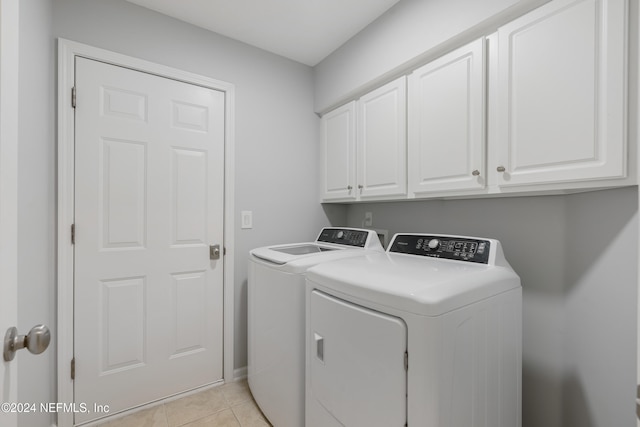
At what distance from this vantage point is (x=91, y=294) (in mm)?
1578

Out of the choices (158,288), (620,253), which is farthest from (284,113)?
(620,253)

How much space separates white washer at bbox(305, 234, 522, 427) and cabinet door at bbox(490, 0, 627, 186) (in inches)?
15.9

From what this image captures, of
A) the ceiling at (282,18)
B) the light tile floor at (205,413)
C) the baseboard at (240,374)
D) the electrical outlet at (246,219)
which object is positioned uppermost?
the ceiling at (282,18)

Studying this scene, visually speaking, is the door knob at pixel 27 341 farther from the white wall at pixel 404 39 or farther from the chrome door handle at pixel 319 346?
the white wall at pixel 404 39

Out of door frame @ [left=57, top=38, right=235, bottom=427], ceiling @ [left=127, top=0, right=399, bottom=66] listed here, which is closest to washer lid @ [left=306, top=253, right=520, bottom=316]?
door frame @ [left=57, top=38, right=235, bottom=427]

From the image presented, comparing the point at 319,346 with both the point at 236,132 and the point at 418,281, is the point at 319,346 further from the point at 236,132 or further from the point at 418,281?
the point at 236,132

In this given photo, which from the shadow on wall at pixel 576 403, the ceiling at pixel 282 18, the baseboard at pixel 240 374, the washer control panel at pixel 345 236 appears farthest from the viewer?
the baseboard at pixel 240 374

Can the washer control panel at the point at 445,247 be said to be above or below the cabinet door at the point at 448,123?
below

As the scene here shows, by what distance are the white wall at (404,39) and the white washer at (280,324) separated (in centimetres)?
105

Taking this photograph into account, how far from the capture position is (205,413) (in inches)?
66.2

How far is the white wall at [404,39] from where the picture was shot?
123cm

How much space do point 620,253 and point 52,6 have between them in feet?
9.54

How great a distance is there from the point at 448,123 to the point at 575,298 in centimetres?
98

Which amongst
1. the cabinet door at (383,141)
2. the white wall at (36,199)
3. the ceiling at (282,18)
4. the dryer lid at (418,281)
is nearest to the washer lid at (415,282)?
the dryer lid at (418,281)
